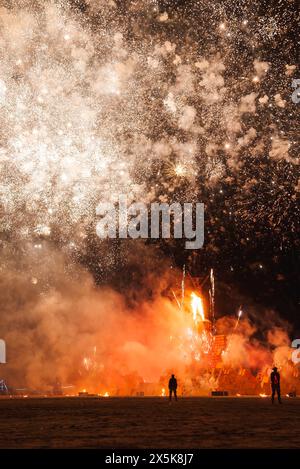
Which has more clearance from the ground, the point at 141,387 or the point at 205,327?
the point at 205,327

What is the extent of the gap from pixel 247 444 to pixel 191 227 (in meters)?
21.3

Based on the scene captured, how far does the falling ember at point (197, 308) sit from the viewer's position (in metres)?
42.1

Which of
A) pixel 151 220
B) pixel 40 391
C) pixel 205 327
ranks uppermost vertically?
pixel 151 220

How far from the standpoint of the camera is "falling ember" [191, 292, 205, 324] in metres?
42.1

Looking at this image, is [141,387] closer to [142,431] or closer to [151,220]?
[151,220]

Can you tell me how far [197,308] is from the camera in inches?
1676

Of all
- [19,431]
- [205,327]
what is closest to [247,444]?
[19,431]

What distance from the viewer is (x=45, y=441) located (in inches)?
327

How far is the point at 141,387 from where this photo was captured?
2142 inches
